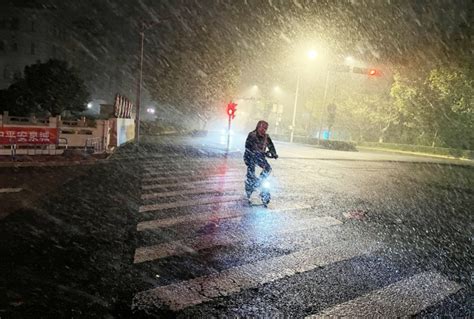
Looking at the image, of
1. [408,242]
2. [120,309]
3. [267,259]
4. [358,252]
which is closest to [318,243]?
[358,252]

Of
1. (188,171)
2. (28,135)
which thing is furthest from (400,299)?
(28,135)

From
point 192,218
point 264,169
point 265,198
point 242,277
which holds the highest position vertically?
point 264,169

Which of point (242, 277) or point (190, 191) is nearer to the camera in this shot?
point (242, 277)

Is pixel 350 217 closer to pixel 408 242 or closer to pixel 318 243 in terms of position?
pixel 408 242

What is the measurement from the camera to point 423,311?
4270 mm

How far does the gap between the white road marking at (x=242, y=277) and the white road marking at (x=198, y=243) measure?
95cm

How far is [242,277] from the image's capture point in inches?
194

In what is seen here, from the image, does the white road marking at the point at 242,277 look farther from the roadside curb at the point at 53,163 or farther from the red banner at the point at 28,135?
the red banner at the point at 28,135

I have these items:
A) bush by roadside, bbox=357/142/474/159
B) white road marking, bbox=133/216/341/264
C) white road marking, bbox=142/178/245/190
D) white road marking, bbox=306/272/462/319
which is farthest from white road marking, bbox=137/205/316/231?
bush by roadside, bbox=357/142/474/159

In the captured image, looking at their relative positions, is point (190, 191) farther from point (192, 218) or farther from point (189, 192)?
point (192, 218)

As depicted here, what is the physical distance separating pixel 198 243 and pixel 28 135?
12539mm

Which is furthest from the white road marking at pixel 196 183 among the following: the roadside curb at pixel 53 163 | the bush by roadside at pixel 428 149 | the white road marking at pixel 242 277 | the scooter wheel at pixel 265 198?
the bush by roadside at pixel 428 149

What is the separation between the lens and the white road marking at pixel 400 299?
416 centimetres

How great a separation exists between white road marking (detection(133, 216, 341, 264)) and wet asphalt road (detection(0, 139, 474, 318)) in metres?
0.02
